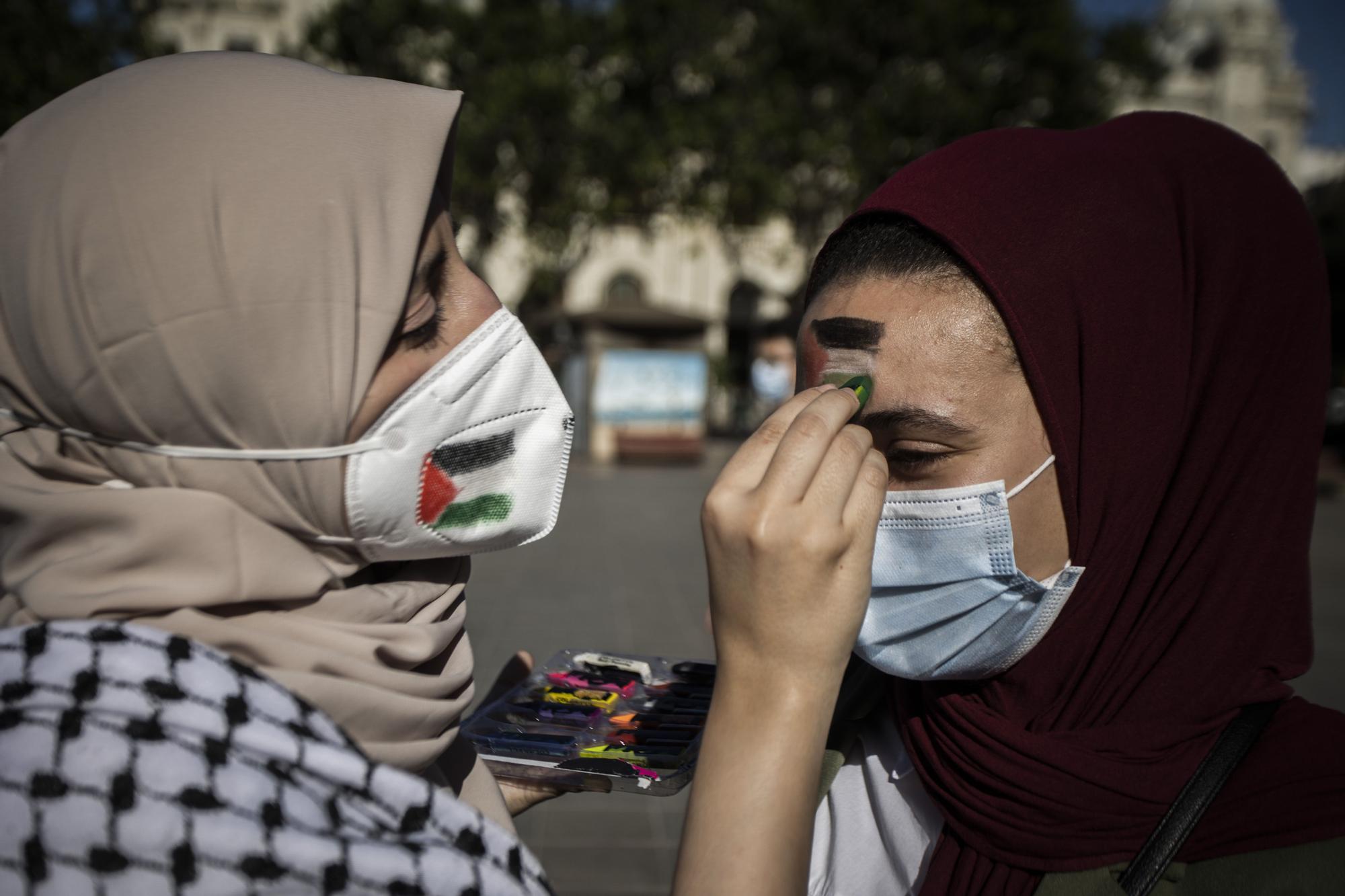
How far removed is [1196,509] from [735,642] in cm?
79

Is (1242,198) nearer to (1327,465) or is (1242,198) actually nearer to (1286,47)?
(1327,465)

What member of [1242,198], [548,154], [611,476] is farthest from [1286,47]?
[1242,198]

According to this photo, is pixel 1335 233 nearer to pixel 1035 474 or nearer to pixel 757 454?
pixel 1035 474

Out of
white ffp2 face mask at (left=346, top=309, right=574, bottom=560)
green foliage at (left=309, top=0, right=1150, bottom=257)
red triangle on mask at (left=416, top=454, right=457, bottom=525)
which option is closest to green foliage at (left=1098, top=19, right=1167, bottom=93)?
green foliage at (left=309, top=0, right=1150, bottom=257)

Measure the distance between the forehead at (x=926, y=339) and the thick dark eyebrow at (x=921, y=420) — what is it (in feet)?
0.05

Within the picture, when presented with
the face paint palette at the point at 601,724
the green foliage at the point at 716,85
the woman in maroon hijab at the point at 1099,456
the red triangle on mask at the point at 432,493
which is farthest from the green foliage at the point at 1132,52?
the red triangle on mask at the point at 432,493

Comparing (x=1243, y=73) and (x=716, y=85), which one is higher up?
(x=1243, y=73)

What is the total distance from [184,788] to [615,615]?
5698 millimetres

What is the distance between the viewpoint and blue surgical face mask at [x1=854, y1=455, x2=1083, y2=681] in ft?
4.69

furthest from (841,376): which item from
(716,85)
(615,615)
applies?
(716,85)

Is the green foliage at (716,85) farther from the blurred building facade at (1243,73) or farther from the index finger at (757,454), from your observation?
the blurred building facade at (1243,73)

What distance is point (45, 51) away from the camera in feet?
26.5

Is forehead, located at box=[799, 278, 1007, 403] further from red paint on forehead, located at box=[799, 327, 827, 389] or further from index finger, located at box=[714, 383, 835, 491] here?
index finger, located at box=[714, 383, 835, 491]

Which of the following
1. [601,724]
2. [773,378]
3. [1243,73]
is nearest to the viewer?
[601,724]
